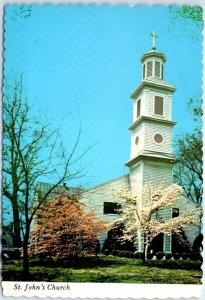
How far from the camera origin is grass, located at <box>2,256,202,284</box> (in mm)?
6977

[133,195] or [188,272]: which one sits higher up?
[133,195]

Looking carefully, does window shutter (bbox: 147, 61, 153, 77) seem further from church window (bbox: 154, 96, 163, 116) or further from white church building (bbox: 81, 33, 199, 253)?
church window (bbox: 154, 96, 163, 116)

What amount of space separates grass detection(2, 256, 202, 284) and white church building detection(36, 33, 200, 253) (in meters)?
0.31

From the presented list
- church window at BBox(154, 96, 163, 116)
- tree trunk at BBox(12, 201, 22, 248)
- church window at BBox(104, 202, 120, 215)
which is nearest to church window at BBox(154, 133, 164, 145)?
church window at BBox(154, 96, 163, 116)

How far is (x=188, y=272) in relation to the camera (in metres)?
7.13

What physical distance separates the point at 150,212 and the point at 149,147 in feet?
3.25

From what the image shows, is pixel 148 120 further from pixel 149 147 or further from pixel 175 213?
pixel 175 213

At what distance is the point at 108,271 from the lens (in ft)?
23.2

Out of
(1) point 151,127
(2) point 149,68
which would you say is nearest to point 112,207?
(1) point 151,127

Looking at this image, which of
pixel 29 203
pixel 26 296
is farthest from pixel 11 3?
pixel 26 296

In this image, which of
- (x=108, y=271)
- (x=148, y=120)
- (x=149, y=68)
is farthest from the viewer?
(x=148, y=120)

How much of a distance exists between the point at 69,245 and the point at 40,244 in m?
0.43

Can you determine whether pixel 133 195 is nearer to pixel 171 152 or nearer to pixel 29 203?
pixel 171 152

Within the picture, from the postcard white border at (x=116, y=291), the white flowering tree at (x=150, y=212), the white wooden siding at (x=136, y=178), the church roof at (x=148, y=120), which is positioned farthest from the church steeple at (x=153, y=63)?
the white flowering tree at (x=150, y=212)
